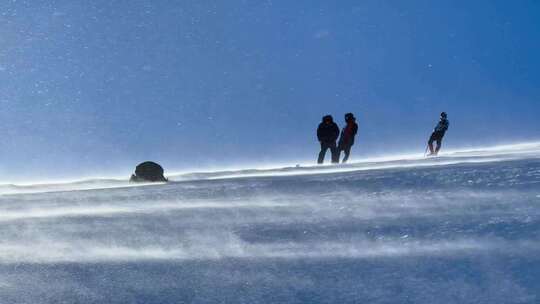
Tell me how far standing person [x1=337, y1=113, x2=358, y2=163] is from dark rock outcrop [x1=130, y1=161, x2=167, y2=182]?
5.46 m

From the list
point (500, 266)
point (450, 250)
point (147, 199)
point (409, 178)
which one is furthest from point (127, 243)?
point (409, 178)

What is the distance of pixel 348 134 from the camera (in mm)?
17453

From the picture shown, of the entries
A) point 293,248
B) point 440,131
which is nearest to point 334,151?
point 440,131

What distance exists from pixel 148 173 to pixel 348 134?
5.77 m

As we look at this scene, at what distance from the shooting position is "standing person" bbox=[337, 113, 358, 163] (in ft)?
57.3

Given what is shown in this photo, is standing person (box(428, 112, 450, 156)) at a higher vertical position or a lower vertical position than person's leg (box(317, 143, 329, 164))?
higher

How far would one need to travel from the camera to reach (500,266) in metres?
3.10

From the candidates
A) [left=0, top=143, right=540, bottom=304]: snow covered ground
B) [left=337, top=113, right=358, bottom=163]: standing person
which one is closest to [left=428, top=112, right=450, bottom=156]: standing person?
[left=337, top=113, right=358, bottom=163]: standing person

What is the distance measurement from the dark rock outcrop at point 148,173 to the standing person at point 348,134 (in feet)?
17.9

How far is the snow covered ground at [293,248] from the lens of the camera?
117 inches

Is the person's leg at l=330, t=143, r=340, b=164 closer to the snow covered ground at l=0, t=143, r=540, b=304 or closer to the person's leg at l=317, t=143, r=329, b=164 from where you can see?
the person's leg at l=317, t=143, r=329, b=164

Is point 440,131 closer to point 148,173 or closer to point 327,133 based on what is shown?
point 327,133

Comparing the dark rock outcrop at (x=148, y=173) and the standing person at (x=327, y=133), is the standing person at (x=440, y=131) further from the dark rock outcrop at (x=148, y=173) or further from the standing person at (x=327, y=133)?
the dark rock outcrop at (x=148, y=173)

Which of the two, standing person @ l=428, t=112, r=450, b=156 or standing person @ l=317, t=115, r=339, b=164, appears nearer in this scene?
standing person @ l=317, t=115, r=339, b=164
